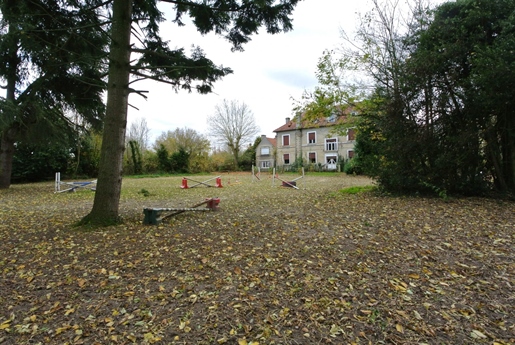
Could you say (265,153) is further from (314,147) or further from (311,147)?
(314,147)

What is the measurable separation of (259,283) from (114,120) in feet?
12.7

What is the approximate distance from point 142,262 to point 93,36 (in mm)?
5195

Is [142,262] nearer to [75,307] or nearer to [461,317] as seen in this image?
[75,307]

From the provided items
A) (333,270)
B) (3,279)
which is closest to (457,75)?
(333,270)

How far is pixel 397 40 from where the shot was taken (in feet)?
33.3

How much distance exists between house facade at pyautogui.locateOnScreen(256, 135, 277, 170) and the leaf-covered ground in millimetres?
38966

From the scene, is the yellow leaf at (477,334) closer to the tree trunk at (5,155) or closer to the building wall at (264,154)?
the tree trunk at (5,155)

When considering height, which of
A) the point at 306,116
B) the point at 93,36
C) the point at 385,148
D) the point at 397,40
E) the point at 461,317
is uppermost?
the point at 397,40

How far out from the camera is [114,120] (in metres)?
5.06

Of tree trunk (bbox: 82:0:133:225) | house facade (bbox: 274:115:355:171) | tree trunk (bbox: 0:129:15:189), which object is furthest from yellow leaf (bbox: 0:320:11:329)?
house facade (bbox: 274:115:355:171)

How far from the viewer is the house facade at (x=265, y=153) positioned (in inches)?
1753

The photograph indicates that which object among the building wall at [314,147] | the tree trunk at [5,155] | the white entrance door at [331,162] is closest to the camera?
the tree trunk at [5,155]

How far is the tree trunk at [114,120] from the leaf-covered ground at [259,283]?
506 millimetres

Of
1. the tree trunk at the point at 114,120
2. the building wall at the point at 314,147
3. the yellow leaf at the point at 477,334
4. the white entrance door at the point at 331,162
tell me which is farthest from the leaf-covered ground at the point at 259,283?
the building wall at the point at 314,147
